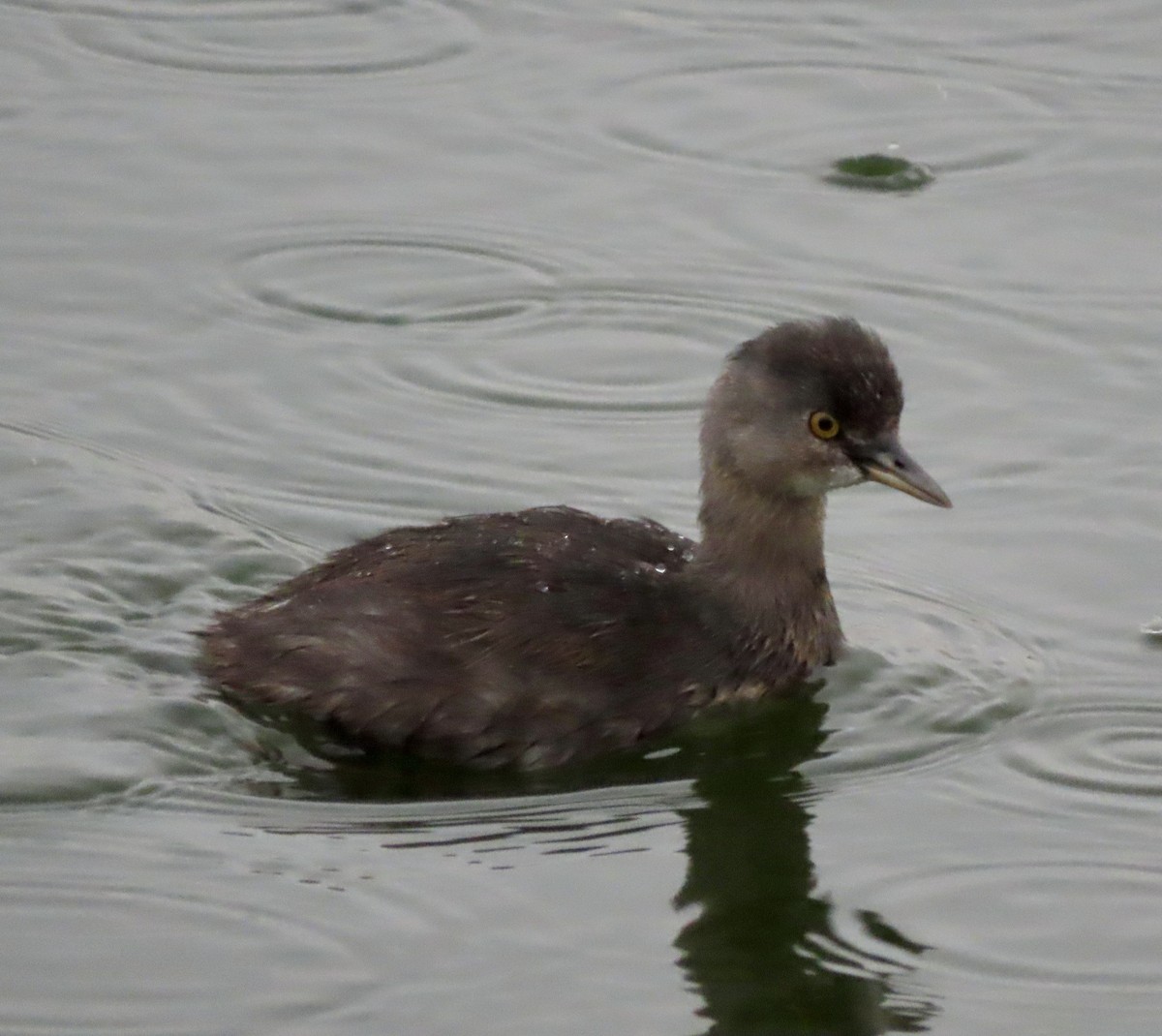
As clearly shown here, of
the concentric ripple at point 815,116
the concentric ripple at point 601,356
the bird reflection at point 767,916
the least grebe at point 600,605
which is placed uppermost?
the concentric ripple at point 815,116

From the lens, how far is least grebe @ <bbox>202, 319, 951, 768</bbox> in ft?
27.2

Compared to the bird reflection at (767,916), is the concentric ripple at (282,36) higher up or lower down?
higher up

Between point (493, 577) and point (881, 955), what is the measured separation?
1909 millimetres

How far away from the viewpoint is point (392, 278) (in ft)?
38.2

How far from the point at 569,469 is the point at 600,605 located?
5.45 feet

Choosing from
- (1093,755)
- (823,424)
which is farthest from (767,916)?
(823,424)

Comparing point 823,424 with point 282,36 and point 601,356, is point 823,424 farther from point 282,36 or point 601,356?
point 282,36

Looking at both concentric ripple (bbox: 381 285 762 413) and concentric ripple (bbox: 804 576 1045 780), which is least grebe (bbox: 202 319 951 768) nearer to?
concentric ripple (bbox: 804 576 1045 780)

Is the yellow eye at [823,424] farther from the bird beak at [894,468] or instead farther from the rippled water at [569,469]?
the rippled water at [569,469]

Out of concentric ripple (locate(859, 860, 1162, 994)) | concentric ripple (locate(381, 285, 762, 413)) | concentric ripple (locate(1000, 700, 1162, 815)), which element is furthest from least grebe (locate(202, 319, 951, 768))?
concentric ripple (locate(381, 285, 762, 413))

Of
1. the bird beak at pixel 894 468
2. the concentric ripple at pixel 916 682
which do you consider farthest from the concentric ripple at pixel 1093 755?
the bird beak at pixel 894 468

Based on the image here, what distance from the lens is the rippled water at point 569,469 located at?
7.12 meters

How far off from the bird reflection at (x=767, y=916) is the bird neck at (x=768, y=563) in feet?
1.11

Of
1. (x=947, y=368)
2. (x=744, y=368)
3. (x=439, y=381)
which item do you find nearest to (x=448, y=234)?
(x=439, y=381)
